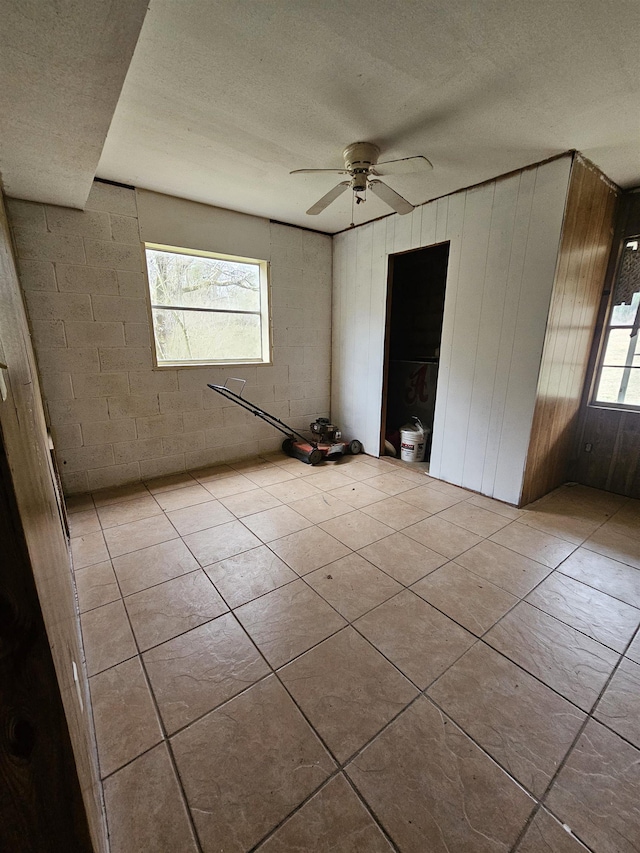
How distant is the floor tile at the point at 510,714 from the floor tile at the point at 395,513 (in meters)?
1.17

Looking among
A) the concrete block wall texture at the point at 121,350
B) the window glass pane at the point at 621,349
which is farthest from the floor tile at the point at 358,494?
the window glass pane at the point at 621,349

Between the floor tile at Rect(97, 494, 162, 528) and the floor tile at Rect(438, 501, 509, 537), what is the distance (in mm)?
2355

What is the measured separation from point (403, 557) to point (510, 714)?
3.22 feet

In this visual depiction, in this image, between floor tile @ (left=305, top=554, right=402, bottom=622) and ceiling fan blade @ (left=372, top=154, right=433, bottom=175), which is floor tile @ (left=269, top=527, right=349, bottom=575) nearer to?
floor tile @ (left=305, top=554, right=402, bottom=622)

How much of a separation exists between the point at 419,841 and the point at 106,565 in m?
2.01

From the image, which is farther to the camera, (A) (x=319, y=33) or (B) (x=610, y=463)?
(B) (x=610, y=463)

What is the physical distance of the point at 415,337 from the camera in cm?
466

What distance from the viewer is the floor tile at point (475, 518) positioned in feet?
8.54

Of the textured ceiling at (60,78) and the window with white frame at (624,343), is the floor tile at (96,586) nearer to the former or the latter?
the textured ceiling at (60,78)

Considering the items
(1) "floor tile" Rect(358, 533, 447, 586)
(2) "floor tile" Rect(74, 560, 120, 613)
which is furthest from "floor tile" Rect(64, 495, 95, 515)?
(1) "floor tile" Rect(358, 533, 447, 586)

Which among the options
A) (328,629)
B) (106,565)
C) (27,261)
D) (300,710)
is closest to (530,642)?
(328,629)

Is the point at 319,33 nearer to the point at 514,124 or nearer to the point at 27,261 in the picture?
the point at 514,124

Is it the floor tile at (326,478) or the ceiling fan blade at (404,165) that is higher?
the ceiling fan blade at (404,165)

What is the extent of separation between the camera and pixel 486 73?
1.67 meters
